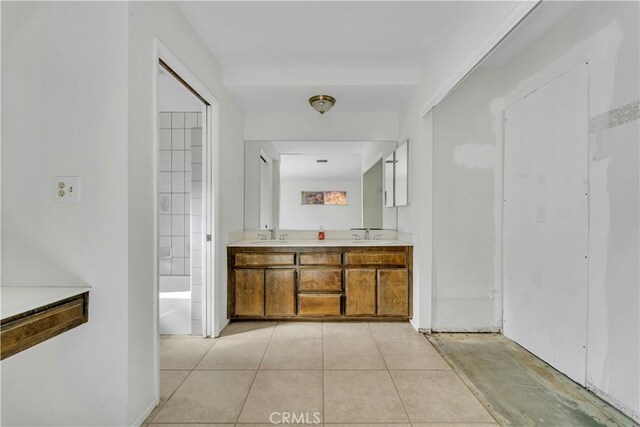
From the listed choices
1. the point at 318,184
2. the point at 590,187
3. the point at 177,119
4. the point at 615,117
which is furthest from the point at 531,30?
the point at 177,119

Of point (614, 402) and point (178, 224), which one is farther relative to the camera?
point (178, 224)

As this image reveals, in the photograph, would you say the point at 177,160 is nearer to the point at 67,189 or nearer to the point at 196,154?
the point at 196,154

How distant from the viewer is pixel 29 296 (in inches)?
52.7

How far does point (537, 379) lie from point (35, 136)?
3235mm

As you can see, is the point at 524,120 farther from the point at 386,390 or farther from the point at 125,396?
the point at 125,396

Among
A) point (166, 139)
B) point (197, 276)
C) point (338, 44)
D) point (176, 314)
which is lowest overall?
point (176, 314)

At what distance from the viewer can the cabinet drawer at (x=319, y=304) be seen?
313 centimetres

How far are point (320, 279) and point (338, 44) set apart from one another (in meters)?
2.10

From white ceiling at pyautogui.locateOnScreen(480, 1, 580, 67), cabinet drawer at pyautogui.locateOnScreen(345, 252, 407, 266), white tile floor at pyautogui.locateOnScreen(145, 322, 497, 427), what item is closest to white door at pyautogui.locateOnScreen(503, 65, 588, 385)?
white ceiling at pyautogui.locateOnScreen(480, 1, 580, 67)

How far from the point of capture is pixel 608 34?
1.80 meters

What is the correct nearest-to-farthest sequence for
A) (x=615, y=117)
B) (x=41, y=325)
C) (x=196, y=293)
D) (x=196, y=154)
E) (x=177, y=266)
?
(x=41, y=325), (x=615, y=117), (x=196, y=293), (x=196, y=154), (x=177, y=266)

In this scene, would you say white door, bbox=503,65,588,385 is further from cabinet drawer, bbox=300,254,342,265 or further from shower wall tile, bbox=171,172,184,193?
shower wall tile, bbox=171,172,184,193

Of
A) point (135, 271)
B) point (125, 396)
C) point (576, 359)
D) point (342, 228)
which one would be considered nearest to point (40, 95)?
point (135, 271)

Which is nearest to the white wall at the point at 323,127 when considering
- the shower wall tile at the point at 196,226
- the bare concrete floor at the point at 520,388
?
the shower wall tile at the point at 196,226
